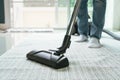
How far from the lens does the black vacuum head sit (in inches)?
51.2

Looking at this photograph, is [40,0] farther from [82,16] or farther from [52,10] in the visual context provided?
[82,16]

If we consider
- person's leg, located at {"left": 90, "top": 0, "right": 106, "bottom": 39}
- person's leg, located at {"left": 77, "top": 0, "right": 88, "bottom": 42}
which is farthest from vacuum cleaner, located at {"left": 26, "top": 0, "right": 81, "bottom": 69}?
person's leg, located at {"left": 77, "top": 0, "right": 88, "bottom": 42}

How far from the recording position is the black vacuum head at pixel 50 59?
1.30m

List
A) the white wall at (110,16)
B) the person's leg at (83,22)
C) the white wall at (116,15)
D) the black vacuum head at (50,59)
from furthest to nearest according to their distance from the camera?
the white wall at (110,16)
the white wall at (116,15)
the person's leg at (83,22)
the black vacuum head at (50,59)

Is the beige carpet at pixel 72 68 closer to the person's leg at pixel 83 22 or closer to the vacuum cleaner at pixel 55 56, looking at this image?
the vacuum cleaner at pixel 55 56

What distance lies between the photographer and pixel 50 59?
133cm

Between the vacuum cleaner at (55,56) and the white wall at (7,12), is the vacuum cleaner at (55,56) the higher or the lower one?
the lower one

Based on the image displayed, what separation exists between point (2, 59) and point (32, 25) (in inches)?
105

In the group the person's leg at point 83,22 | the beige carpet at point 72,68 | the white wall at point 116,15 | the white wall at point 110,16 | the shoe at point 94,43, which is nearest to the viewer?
the beige carpet at point 72,68

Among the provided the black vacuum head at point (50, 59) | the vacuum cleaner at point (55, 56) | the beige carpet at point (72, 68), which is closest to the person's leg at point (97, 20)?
the beige carpet at point (72, 68)

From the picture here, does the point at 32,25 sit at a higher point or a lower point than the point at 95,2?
lower

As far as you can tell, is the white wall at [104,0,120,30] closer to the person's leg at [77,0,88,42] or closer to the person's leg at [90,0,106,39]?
the person's leg at [77,0,88,42]

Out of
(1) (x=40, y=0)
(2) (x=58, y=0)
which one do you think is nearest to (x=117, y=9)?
(2) (x=58, y=0)

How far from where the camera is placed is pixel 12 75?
1.19 metres
